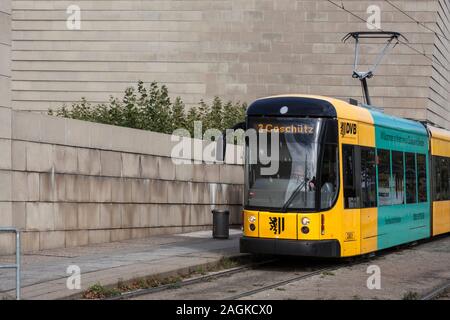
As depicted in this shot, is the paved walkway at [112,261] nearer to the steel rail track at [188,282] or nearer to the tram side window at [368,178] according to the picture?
the steel rail track at [188,282]

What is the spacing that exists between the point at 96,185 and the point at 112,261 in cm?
419

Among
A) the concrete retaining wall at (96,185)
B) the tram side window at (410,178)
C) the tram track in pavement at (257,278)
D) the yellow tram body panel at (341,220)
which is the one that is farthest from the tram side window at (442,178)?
the concrete retaining wall at (96,185)

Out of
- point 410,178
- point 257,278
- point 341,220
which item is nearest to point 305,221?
point 341,220

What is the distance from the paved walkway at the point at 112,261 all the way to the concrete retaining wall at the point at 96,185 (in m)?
0.52

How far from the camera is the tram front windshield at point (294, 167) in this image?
14633mm

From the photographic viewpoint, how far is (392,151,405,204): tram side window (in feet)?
58.2

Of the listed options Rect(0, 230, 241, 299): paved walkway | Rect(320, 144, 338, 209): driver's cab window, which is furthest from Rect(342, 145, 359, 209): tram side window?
Rect(0, 230, 241, 299): paved walkway

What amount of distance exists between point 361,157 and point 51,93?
40.1 m

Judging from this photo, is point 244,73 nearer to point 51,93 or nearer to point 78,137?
point 51,93

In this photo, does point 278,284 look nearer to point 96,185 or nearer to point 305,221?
point 305,221

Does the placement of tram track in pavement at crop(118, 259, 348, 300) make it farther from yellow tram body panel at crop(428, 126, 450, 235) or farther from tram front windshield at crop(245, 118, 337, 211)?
yellow tram body panel at crop(428, 126, 450, 235)

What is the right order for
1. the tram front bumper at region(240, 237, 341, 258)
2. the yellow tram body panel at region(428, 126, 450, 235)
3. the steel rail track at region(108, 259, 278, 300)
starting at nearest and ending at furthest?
the steel rail track at region(108, 259, 278, 300) → the tram front bumper at region(240, 237, 341, 258) → the yellow tram body panel at region(428, 126, 450, 235)

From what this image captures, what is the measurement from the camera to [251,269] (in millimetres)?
15602

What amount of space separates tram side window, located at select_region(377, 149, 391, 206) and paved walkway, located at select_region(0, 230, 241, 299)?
3401mm
